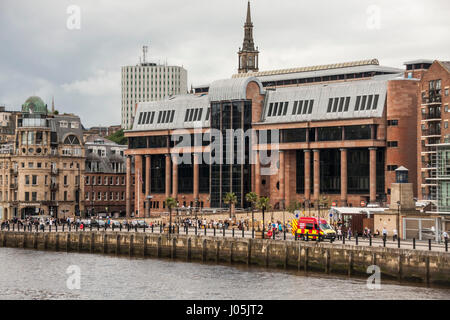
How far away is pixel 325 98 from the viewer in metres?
169

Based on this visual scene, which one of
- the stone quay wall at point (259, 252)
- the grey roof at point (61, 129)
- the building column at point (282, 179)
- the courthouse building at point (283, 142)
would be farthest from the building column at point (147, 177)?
the stone quay wall at point (259, 252)

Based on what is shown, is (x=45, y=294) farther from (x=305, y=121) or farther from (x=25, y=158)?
(x=25, y=158)

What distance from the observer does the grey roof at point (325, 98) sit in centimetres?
16288

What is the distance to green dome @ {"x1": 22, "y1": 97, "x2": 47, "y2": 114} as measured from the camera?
19238 centimetres

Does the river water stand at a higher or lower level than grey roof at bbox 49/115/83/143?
lower

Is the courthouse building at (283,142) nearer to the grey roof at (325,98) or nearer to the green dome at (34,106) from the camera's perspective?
the grey roof at (325,98)

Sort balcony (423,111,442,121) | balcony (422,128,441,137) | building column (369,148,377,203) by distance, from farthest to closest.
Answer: building column (369,148,377,203) → balcony (422,128,441,137) → balcony (423,111,442,121)

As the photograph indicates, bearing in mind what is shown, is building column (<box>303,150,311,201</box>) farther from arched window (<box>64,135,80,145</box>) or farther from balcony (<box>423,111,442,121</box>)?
arched window (<box>64,135,80,145</box>)

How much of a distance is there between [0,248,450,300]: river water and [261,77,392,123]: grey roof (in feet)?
195

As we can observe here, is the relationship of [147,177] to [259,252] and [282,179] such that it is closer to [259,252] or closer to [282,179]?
[282,179]

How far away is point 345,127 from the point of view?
165m

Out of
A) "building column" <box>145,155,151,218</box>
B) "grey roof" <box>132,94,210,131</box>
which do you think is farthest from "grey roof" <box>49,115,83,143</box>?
"building column" <box>145,155,151,218</box>
